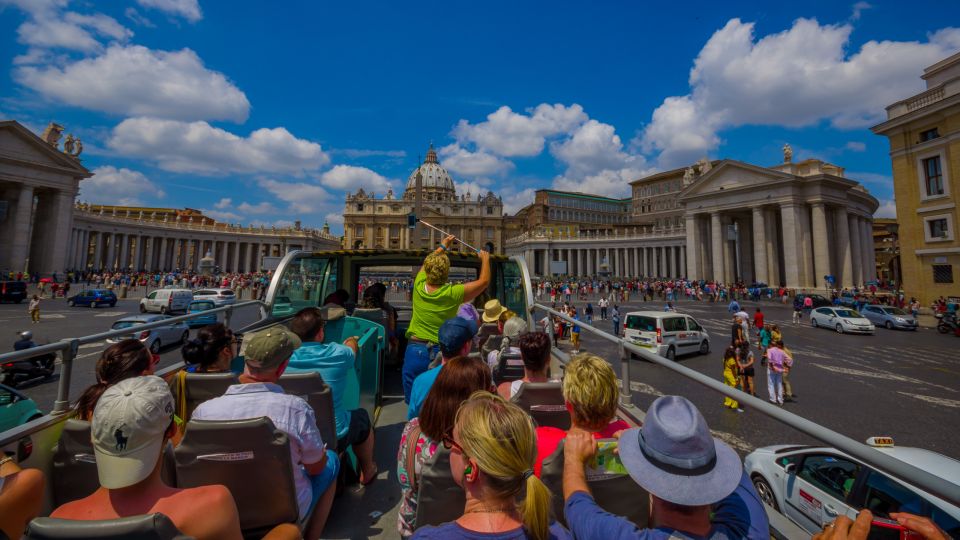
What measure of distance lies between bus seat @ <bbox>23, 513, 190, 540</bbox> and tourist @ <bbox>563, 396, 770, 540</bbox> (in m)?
1.47

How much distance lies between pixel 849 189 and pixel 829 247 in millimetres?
6328

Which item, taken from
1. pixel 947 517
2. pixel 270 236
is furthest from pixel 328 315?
pixel 270 236

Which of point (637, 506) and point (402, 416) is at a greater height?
point (637, 506)

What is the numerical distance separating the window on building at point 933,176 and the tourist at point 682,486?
121ft

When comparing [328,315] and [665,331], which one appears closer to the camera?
[328,315]

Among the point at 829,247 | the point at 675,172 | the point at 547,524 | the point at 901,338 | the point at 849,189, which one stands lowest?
the point at 901,338

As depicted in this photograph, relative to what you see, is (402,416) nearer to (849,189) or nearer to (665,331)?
(665,331)

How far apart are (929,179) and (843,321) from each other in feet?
49.0

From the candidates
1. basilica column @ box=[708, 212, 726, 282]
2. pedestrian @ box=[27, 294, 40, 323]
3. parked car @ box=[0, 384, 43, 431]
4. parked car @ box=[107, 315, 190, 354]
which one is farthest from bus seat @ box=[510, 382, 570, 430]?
basilica column @ box=[708, 212, 726, 282]

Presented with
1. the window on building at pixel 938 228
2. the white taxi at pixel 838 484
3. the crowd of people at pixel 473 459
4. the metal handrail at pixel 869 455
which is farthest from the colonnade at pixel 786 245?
the crowd of people at pixel 473 459

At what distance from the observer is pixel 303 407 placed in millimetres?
2332

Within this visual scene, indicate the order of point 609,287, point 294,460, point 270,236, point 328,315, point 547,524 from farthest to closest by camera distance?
point 270,236 < point 609,287 < point 328,315 < point 294,460 < point 547,524

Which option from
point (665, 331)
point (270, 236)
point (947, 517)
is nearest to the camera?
point (947, 517)

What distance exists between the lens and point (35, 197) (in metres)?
44.4
